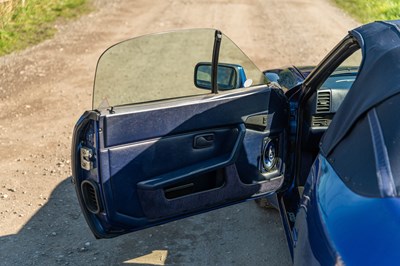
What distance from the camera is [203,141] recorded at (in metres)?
4.18

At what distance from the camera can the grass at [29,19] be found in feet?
40.5

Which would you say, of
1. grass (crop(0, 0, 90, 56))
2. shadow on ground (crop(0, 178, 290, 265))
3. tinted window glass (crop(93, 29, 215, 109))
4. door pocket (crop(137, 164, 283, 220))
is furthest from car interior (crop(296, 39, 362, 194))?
grass (crop(0, 0, 90, 56))

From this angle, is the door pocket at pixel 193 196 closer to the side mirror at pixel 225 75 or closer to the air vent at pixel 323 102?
the side mirror at pixel 225 75

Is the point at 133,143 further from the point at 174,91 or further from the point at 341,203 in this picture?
the point at 341,203

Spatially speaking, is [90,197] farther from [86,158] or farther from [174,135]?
[174,135]

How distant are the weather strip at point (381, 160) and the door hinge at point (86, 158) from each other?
1701mm

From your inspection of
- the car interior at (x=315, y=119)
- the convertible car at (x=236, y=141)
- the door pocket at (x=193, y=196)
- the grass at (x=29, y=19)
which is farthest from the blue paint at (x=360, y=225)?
the grass at (x=29, y=19)

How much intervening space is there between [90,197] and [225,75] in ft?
4.23

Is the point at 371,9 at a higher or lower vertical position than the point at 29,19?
lower

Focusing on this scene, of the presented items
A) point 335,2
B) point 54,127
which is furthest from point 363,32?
point 335,2

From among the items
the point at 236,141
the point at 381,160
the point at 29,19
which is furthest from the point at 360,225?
the point at 29,19

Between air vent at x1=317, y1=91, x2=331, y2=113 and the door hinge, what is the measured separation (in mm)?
1917

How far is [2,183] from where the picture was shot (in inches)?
257

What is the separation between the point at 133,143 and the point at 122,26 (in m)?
10.6
